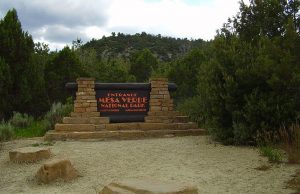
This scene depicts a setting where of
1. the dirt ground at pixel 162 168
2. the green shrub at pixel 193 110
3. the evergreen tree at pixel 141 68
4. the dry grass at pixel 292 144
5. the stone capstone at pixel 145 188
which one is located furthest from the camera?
the evergreen tree at pixel 141 68

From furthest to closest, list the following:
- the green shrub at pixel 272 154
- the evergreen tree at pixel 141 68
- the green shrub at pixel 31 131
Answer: the evergreen tree at pixel 141 68 → the green shrub at pixel 31 131 → the green shrub at pixel 272 154

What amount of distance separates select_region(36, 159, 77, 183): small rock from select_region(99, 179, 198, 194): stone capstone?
1.97m

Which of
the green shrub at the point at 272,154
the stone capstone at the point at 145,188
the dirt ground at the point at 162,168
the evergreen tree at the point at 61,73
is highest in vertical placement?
the evergreen tree at the point at 61,73

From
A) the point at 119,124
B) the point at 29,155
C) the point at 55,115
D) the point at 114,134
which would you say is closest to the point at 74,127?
the point at 114,134

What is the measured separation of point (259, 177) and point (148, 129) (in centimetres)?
552

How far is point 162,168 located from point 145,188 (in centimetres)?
269

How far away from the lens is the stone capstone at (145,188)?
4.93 m

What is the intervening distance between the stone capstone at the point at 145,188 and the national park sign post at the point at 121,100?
6.75 m

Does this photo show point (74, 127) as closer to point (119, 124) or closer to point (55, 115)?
point (119, 124)

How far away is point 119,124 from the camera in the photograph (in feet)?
39.2

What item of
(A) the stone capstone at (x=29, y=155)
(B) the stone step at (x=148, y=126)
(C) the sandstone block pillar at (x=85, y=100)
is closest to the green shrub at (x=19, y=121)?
(C) the sandstone block pillar at (x=85, y=100)

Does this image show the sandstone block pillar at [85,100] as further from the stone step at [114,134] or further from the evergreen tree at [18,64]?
the evergreen tree at [18,64]

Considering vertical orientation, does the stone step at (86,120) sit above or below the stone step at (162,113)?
below

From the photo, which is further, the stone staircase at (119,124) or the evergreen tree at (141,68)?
the evergreen tree at (141,68)
